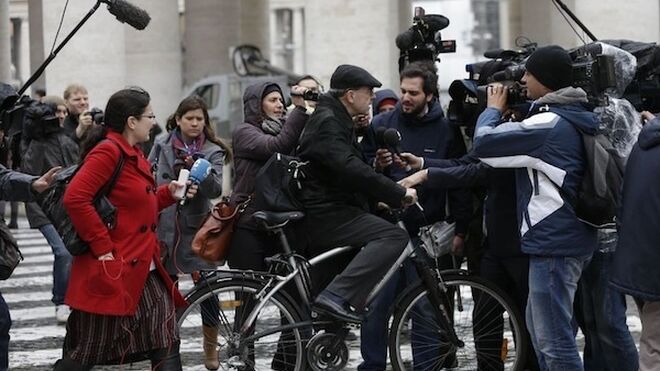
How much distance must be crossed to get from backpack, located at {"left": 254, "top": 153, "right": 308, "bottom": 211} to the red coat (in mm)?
872

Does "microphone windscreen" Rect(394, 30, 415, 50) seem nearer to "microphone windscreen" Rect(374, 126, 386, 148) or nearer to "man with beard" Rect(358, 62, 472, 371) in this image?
"man with beard" Rect(358, 62, 472, 371)

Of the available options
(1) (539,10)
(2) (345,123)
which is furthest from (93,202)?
(1) (539,10)

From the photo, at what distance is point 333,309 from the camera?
30.0 ft

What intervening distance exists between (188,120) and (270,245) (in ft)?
4.37

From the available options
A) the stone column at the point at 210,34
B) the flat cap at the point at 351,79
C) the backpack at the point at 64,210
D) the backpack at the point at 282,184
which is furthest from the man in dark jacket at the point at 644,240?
the stone column at the point at 210,34

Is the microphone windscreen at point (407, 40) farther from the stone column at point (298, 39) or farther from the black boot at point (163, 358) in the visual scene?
the stone column at point (298, 39)

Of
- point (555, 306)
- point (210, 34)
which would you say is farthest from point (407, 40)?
point (210, 34)

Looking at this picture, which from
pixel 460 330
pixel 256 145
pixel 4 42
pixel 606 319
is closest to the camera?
pixel 606 319

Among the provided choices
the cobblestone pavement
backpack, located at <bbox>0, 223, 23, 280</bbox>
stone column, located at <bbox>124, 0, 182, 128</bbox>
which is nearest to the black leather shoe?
the cobblestone pavement

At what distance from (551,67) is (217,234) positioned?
7.80 ft

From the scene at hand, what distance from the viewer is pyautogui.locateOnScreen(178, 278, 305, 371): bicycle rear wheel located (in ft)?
30.3

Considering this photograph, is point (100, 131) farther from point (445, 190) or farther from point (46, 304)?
point (46, 304)

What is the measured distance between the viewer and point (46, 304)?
1502cm

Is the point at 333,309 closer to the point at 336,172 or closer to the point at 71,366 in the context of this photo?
the point at 336,172
